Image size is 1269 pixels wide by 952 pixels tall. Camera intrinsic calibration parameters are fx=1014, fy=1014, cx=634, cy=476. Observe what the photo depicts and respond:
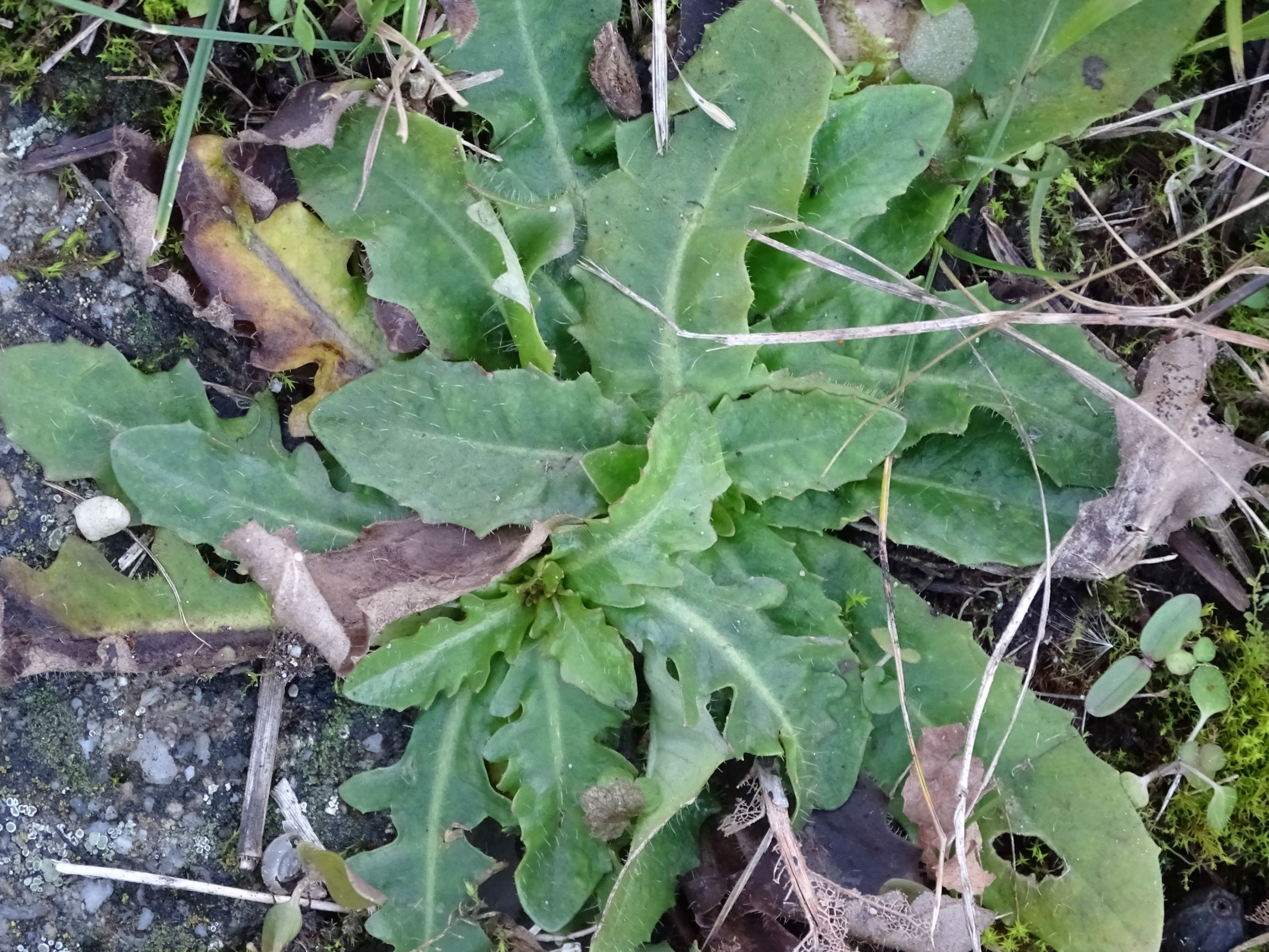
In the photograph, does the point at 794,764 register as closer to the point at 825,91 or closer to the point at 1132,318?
the point at 1132,318

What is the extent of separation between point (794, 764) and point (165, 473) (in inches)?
56.7

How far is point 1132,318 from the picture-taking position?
2162 millimetres

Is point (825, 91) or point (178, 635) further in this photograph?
point (178, 635)

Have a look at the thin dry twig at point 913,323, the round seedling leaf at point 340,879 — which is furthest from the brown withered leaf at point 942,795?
the round seedling leaf at point 340,879

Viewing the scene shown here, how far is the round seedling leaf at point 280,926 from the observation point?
218 cm

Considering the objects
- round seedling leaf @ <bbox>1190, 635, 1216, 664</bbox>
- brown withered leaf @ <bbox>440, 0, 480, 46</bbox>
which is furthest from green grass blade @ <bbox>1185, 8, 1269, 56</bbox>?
brown withered leaf @ <bbox>440, 0, 480, 46</bbox>

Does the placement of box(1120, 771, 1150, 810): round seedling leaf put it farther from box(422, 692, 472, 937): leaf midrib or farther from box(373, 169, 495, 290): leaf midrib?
box(373, 169, 495, 290): leaf midrib

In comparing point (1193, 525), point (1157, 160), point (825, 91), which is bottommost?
point (1193, 525)

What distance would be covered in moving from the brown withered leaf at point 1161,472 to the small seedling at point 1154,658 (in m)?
0.18

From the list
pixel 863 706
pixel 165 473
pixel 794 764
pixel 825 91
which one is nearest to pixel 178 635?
pixel 165 473

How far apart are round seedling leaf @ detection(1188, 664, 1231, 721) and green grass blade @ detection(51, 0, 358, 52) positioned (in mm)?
2356

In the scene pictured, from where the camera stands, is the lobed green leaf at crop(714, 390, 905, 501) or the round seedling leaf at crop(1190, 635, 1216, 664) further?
the round seedling leaf at crop(1190, 635, 1216, 664)

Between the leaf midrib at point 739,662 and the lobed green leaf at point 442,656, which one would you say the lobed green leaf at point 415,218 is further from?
the leaf midrib at point 739,662

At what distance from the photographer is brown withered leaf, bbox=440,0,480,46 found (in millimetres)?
2082
